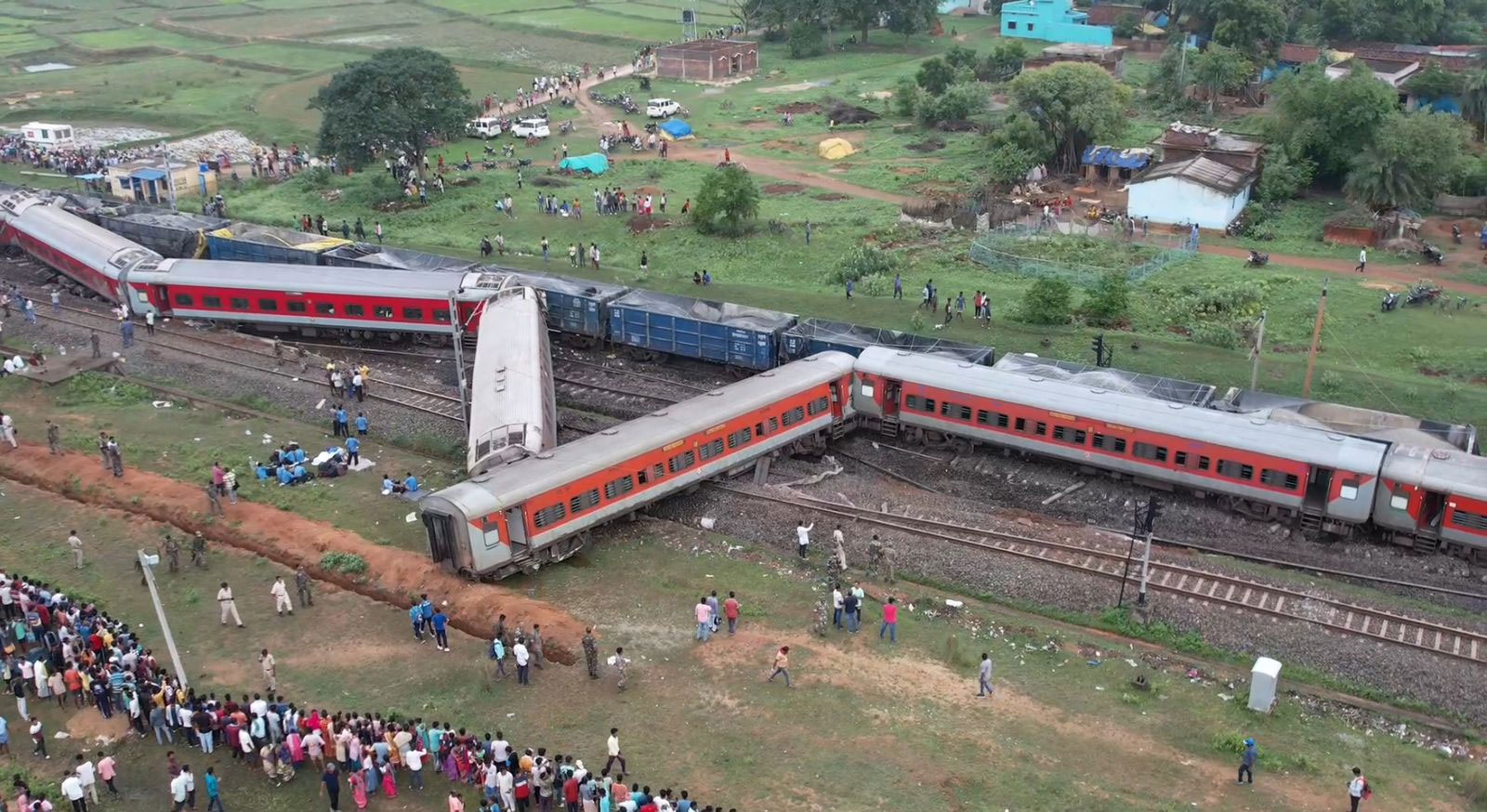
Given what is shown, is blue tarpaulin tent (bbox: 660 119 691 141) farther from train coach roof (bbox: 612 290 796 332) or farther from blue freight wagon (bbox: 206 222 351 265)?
train coach roof (bbox: 612 290 796 332)

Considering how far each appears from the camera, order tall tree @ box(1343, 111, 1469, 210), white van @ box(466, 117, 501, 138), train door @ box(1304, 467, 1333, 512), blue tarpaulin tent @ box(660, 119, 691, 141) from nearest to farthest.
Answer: train door @ box(1304, 467, 1333, 512)
tall tree @ box(1343, 111, 1469, 210)
blue tarpaulin tent @ box(660, 119, 691, 141)
white van @ box(466, 117, 501, 138)

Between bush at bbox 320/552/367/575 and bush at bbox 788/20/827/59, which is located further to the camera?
bush at bbox 788/20/827/59

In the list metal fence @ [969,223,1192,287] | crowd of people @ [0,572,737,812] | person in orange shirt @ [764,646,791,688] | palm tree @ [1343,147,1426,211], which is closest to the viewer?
crowd of people @ [0,572,737,812]

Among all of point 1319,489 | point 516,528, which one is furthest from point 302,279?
point 1319,489

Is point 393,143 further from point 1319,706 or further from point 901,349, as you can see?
point 1319,706

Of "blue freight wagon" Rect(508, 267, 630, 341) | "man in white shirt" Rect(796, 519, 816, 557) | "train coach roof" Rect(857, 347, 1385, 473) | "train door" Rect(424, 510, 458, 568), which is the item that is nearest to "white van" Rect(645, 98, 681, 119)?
"blue freight wagon" Rect(508, 267, 630, 341)

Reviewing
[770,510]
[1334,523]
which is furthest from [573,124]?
[1334,523]

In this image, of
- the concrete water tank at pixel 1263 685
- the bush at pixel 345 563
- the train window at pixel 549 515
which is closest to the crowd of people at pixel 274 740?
the train window at pixel 549 515
